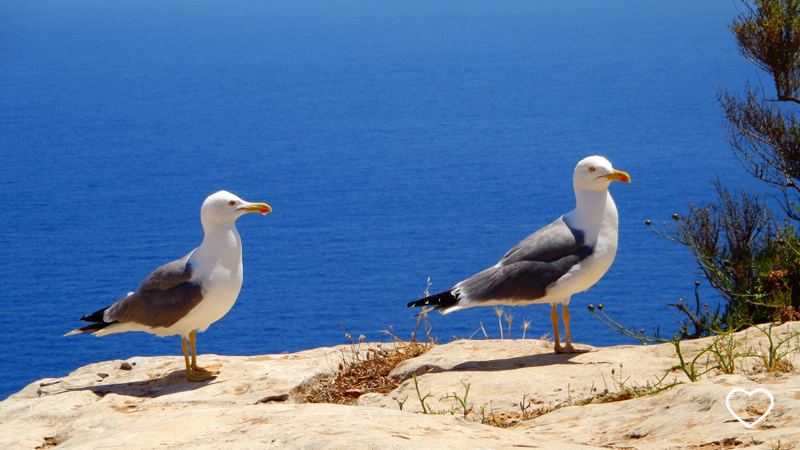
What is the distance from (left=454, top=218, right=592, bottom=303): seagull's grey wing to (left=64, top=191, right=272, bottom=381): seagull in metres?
1.36

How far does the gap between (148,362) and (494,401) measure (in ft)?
9.13

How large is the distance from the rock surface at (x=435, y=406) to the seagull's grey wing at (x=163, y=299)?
39 centimetres

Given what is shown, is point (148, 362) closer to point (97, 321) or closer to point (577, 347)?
point (97, 321)

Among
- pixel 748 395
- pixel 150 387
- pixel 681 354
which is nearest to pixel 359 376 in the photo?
pixel 150 387

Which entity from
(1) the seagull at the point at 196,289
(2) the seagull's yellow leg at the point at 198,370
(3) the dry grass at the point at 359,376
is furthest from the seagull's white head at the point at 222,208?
(3) the dry grass at the point at 359,376

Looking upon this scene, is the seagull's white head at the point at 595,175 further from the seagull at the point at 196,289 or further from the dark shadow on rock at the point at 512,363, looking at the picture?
the seagull at the point at 196,289

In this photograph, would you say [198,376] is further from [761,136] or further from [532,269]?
[761,136]

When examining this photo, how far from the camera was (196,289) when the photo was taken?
14.9 feet

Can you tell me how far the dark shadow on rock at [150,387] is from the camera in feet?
14.3

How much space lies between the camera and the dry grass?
3920mm

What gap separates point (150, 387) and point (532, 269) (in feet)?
7.68

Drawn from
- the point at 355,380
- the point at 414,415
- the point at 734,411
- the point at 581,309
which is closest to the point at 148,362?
the point at 355,380

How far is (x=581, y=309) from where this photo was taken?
1143 centimetres

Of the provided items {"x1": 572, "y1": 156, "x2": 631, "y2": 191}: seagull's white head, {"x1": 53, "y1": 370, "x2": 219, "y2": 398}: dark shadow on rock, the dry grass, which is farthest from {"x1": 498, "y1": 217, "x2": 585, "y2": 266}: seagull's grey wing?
{"x1": 53, "y1": 370, "x2": 219, "y2": 398}: dark shadow on rock
